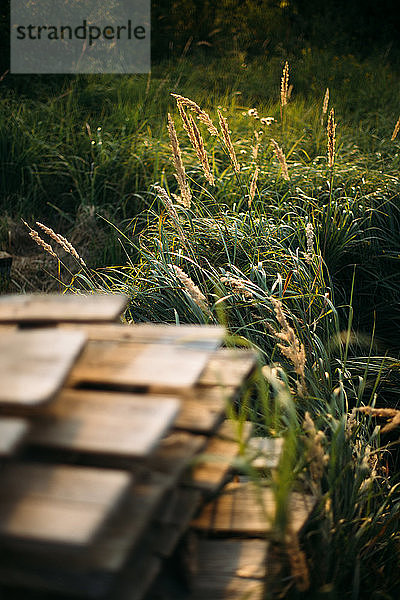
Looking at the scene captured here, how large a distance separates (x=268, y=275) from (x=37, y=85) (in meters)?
4.45

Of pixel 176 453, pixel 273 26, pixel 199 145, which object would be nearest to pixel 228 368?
pixel 176 453

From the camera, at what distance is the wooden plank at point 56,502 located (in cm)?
90

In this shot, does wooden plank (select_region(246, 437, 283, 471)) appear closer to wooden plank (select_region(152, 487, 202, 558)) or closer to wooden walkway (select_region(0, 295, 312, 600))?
wooden walkway (select_region(0, 295, 312, 600))

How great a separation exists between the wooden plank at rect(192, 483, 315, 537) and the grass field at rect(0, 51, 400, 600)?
0.07 metres

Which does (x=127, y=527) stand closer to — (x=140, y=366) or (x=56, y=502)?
(x=56, y=502)

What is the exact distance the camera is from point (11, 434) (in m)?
0.96

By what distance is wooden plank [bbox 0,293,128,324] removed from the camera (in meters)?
1.37

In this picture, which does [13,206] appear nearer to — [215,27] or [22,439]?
[22,439]

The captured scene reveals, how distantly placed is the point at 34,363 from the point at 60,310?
0.95 feet

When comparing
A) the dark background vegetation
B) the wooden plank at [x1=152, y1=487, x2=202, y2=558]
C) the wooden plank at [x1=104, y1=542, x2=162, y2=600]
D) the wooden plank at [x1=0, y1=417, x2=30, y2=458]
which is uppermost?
the dark background vegetation

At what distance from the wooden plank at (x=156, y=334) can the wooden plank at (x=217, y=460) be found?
213 mm

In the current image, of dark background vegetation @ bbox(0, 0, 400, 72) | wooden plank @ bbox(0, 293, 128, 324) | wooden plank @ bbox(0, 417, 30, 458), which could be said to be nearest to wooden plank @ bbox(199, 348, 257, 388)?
wooden plank @ bbox(0, 293, 128, 324)

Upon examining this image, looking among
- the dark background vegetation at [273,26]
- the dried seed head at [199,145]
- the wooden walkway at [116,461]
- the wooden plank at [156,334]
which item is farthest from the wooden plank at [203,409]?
the dark background vegetation at [273,26]

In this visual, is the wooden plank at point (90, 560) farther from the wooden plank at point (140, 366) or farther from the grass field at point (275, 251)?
the grass field at point (275, 251)
